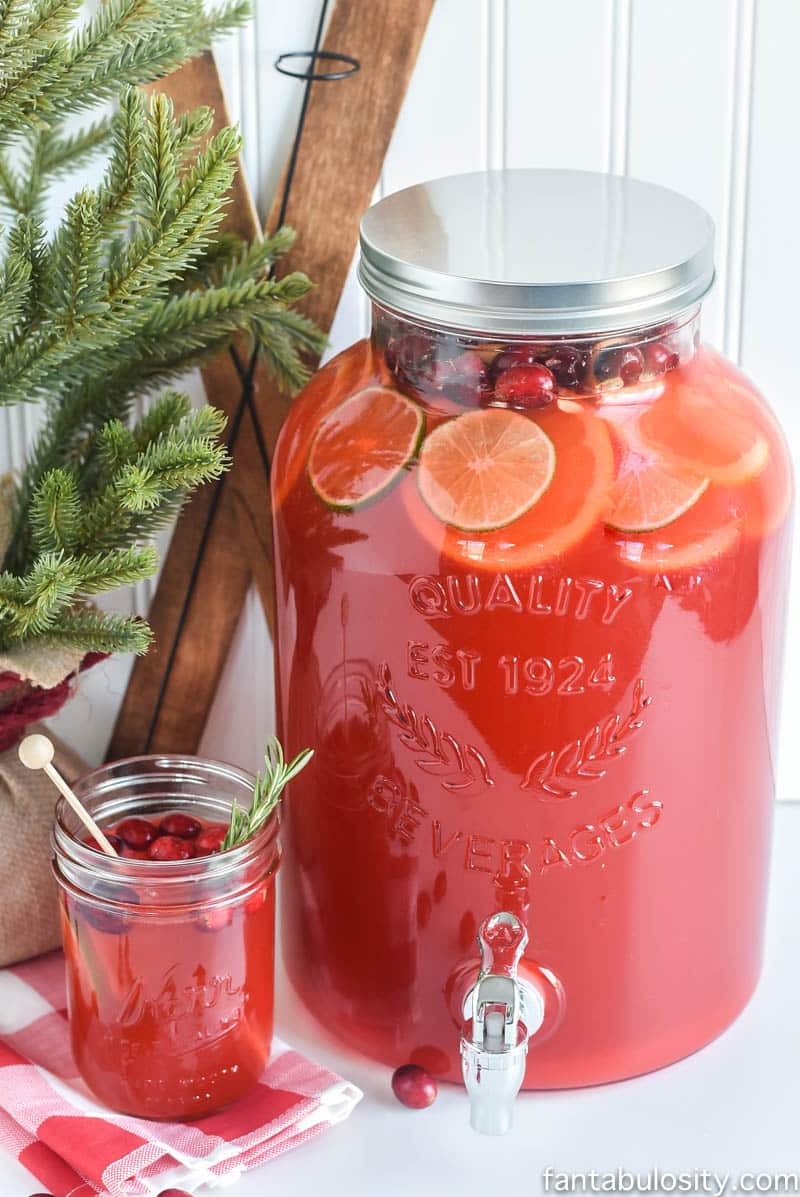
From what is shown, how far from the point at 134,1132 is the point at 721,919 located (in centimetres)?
34

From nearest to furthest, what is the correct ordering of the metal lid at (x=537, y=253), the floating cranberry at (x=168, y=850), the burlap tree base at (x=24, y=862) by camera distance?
the metal lid at (x=537, y=253), the floating cranberry at (x=168, y=850), the burlap tree base at (x=24, y=862)

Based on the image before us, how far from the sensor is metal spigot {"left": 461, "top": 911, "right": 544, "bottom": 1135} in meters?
0.72

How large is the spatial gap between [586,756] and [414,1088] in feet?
0.72

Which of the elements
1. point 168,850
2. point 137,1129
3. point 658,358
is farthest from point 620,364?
point 137,1129

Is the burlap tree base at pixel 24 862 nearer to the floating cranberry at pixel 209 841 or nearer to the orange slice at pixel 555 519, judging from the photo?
the floating cranberry at pixel 209 841

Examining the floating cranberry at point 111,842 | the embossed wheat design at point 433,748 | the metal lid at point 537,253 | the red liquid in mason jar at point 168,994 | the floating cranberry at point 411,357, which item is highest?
the metal lid at point 537,253

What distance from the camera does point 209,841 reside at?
812mm

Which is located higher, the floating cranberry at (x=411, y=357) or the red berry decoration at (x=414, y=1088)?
the floating cranberry at (x=411, y=357)

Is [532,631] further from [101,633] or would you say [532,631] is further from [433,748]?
[101,633]

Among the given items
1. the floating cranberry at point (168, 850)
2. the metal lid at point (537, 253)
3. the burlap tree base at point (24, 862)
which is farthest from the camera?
the burlap tree base at point (24, 862)

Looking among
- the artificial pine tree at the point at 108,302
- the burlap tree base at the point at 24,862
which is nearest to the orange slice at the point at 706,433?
the artificial pine tree at the point at 108,302

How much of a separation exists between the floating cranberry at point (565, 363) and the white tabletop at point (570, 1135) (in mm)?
403

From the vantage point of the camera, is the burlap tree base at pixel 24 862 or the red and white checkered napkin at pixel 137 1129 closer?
the red and white checkered napkin at pixel 137 1129

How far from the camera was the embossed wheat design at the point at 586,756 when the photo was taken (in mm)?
740
